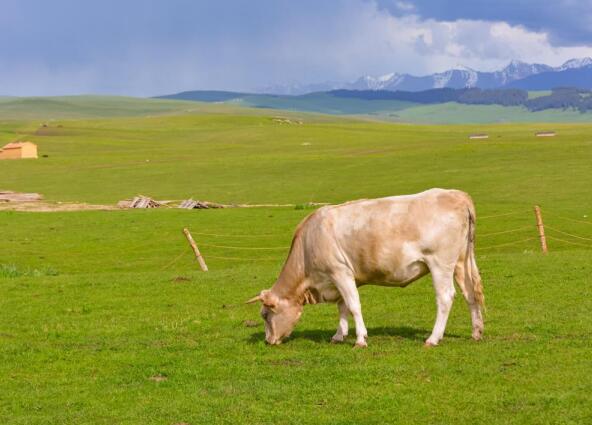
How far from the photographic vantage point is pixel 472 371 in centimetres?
1297

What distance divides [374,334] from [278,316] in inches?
76.9

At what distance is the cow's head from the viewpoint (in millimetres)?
15852

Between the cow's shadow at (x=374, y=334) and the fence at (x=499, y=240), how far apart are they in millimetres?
17561

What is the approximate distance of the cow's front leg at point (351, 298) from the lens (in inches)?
595

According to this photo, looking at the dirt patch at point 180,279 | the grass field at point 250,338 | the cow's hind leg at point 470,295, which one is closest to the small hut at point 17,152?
the grass field at point 250,338

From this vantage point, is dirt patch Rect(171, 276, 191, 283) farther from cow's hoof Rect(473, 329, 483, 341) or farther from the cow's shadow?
cow's hoof Rect(473, 329, 483, 341)

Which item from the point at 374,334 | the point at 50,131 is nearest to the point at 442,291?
the point at 374,334

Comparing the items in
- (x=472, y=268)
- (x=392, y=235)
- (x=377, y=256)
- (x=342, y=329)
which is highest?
(x=392, y=235)

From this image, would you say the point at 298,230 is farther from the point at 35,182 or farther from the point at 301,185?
the point at 35,182

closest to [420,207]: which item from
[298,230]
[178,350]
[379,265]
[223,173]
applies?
[379,265]

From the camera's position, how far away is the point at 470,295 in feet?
51.1

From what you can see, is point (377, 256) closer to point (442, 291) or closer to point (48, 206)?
point (442, 291)

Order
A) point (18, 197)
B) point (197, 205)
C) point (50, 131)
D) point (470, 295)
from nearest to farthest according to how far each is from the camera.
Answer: point (470, 295), point (197, 205), point (18, 197), point (50, 131)

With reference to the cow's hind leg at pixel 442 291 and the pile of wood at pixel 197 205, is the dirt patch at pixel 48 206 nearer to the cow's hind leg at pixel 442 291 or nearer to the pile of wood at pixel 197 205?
the pile of wood at pixel 197 205
